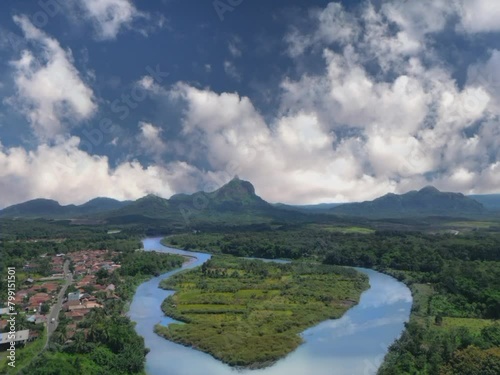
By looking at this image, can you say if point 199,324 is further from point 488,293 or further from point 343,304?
point 488,293

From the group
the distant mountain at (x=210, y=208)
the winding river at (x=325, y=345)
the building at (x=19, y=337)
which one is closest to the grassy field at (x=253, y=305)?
the winding river at (x=325, y=345)

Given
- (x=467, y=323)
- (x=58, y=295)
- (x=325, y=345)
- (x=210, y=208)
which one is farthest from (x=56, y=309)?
(x=210, y=208)

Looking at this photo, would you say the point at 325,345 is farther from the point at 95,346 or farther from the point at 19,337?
the point at 19,337

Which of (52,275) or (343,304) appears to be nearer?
(343,304)

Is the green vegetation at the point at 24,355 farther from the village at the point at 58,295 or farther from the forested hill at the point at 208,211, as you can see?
the forested hill at the point at 208,211

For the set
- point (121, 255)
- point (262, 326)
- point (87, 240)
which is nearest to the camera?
point (262, 326)

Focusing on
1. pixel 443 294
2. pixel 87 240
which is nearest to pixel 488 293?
pixel 443 294
